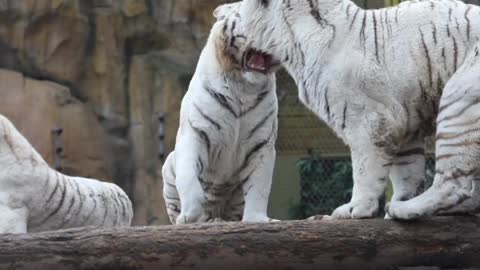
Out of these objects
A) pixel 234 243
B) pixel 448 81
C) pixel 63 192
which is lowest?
pixel 63 192

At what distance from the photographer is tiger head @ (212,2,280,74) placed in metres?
Answer: 4.45

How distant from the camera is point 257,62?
4.45m

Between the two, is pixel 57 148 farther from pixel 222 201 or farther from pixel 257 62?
pixel 257 62

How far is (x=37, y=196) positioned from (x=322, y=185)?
3.65 meters

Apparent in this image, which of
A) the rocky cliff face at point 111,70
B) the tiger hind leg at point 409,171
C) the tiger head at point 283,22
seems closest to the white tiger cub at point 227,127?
the tiger head at point 283,22

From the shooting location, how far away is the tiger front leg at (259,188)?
15.3 feet

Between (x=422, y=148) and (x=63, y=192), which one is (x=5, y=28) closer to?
(x=63, y=192)

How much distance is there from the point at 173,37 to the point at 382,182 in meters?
5.31

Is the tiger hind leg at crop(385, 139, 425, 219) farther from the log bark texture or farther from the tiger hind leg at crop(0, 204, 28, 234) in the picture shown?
the tiger hind leg at crop(0, 204, 28, 234)

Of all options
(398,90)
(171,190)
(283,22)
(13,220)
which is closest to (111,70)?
(13,220)

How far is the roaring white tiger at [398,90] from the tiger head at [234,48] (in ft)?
1.59

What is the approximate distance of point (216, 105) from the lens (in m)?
4.70

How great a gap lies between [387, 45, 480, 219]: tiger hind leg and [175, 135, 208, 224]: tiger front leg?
3.71ft

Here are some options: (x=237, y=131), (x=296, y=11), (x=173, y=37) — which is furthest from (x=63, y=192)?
(x=173, y=37)
